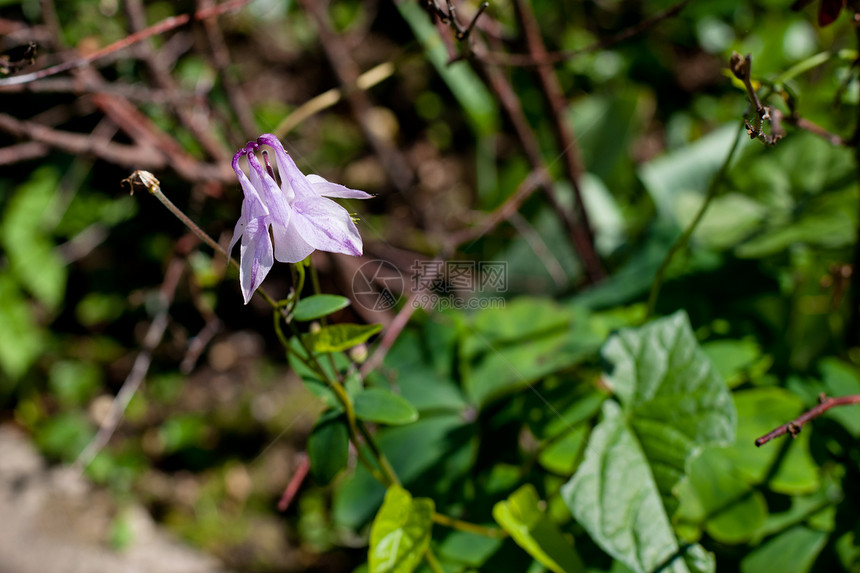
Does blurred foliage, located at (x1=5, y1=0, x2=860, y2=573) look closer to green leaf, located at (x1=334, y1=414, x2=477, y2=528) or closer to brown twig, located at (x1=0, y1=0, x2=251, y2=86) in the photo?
green leaf, located at (x1=334, y1=414, x2=477, y2=528)

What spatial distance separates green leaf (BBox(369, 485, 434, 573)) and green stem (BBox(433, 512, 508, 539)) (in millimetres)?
116

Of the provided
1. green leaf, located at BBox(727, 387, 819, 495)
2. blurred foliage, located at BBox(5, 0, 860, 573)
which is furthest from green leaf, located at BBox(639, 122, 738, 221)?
green leaf, located at BBox(727, 387, 819, 495)

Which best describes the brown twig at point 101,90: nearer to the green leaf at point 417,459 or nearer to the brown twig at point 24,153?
the brown twig at point 24,153

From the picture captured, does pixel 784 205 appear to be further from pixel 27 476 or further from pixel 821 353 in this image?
pixel 27 476

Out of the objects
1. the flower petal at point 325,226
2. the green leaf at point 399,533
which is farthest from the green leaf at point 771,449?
the flower petal at point 325,226

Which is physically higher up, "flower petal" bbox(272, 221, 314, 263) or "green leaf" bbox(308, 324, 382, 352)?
"flower petal" bbox(272, 221, 314, 263)

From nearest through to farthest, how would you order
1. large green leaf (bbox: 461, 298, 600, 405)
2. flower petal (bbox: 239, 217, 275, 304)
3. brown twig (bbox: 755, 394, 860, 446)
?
flower petal (bbox: 239, 217, 275, 304)
brown twig (bbox: 755, 394, 860, 446)
large green leaf (bbox: 461, 298, 600, 405)

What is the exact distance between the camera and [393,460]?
1148 millimetres

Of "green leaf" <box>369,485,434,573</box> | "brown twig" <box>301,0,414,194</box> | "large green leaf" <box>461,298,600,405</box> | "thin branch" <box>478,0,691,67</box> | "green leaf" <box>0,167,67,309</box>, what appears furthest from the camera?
"green leaf" <box>0,167,67,309</box>

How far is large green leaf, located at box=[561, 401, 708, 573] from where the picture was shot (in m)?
0.81

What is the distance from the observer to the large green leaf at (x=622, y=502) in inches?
32.0

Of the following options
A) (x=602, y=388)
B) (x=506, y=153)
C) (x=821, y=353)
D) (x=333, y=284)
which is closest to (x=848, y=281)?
(x=821, y=353)

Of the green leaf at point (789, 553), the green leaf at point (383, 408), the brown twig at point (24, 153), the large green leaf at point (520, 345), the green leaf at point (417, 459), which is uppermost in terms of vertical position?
the brown twig at point (24, 153)

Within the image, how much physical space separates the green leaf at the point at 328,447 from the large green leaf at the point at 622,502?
0.31 metres
